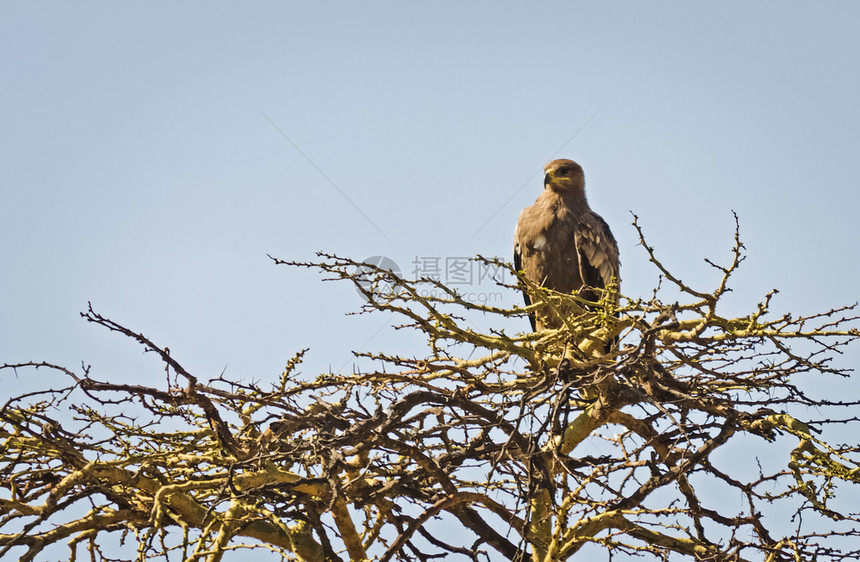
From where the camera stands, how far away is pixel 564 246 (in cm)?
550

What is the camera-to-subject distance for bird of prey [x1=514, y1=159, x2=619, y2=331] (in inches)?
215

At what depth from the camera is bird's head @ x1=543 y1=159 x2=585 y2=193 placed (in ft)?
19.6

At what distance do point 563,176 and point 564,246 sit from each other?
2.47 ft

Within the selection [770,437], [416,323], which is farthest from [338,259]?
[770,437]

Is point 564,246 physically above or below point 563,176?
below

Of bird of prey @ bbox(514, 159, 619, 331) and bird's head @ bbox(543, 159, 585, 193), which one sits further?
bird's head @ bbox(543, 159, 585, 193)

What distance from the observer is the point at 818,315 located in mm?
3191

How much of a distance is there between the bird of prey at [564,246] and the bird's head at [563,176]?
0.12 metres

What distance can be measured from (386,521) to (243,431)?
43.8 inches

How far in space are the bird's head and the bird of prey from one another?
0.38ft

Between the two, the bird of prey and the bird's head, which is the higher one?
the bird's head

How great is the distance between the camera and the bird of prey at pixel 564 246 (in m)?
5.46

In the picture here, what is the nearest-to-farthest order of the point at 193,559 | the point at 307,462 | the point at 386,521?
the point at 193,559, the point at 307,462, the point at 386,521

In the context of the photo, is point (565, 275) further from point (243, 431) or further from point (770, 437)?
point (243, 431)
